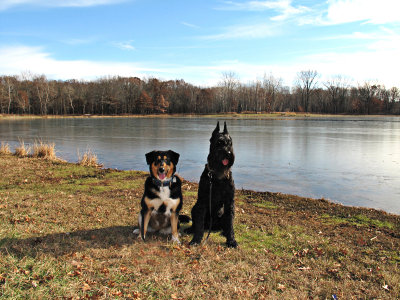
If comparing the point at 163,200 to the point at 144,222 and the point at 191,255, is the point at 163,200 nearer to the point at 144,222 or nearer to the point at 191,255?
the point at 144,222

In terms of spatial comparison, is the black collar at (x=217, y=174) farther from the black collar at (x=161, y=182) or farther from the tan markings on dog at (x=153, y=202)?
the tan markings on dog at (x=153, y=202)

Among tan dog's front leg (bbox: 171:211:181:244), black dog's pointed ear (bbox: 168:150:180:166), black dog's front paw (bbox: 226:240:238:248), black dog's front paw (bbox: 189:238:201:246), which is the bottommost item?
black dog's front paw (bbox: 226:240:238:248)

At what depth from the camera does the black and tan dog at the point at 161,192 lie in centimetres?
488

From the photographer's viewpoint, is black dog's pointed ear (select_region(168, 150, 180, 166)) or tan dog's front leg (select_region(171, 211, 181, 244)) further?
tan dog's front leg (select_region(171, 211, 181, 244))

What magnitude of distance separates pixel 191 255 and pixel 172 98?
10075 cm

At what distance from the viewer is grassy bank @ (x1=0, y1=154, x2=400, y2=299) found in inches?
147

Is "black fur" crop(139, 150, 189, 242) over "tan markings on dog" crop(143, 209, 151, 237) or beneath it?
over

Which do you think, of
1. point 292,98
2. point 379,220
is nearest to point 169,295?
point 379,220

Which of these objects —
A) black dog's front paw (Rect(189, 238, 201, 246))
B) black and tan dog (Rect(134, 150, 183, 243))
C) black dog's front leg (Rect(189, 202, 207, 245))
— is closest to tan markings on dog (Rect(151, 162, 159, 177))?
black and tan dog (Rect(134, 150, 183, 243))

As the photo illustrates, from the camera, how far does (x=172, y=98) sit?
339 feet

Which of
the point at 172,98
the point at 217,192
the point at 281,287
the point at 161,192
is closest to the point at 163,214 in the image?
the point at 161,192

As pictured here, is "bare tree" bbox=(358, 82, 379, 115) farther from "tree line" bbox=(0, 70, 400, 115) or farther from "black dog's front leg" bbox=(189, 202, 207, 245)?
"black dog's front leg" bbox=(189, 202, 207, 245)

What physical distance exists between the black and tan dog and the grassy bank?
393 mm

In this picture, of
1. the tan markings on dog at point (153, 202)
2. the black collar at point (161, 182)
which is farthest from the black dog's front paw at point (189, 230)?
the black collar at point (161, 182)
